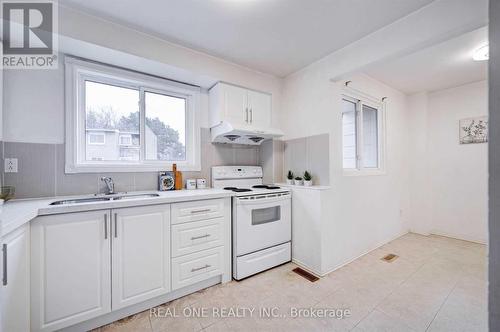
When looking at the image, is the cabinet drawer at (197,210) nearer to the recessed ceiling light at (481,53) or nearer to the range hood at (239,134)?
the range hood at (239,134)

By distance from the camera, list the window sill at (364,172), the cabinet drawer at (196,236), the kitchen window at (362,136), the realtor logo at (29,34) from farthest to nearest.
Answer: the kitchen window at (362,136) → the window sill at (364,172) → the cabinet drawer at (196,236) → the realtor logo at (29,34)

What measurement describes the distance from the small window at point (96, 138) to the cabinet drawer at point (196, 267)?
144cm

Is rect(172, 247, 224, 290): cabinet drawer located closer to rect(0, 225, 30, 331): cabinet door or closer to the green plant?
rect(0, 225, 30, 331): cabinet door

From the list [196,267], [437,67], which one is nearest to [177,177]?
[196,267]

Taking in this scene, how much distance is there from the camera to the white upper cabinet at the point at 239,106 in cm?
246

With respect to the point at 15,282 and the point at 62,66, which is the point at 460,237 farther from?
the point at 62,66

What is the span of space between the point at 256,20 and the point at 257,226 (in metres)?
2.02

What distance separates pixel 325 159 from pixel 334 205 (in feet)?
1.81

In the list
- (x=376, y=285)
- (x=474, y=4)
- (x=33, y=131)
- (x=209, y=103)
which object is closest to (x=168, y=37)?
(x=209, y=103)

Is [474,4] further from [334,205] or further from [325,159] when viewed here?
[334,205]

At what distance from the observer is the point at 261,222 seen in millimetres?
2320

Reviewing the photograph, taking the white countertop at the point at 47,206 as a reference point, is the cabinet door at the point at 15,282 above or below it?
below

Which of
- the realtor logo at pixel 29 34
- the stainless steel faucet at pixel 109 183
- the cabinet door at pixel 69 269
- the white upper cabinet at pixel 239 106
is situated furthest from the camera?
the white upper cabinet at pixel 239 106

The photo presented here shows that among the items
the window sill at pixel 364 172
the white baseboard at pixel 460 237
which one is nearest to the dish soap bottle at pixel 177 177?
the window sill at pixel 364 172
